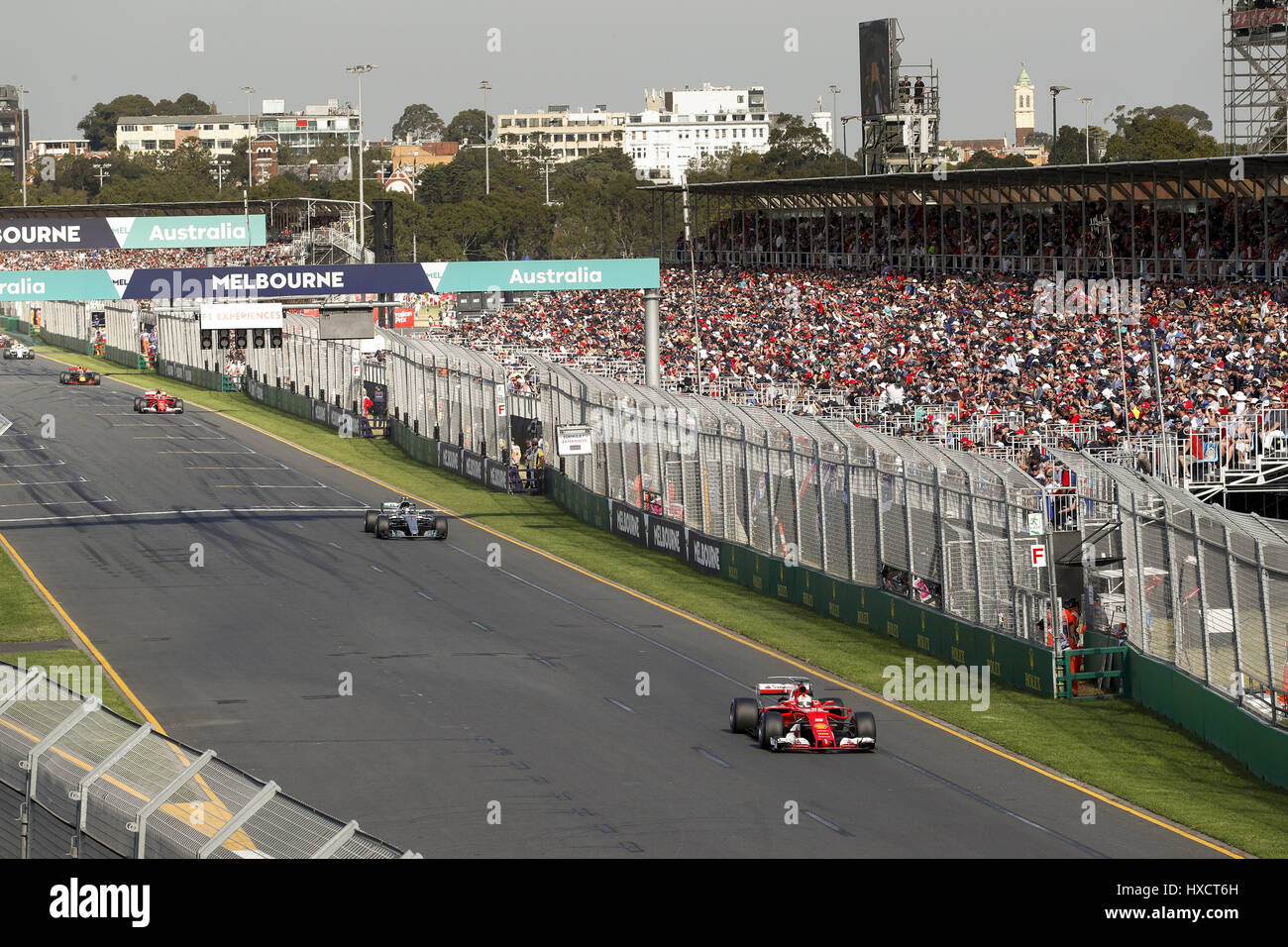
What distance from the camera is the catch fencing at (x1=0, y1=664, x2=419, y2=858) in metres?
10.1

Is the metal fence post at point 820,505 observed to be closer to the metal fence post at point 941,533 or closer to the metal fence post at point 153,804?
the metal fence post at point 941,533

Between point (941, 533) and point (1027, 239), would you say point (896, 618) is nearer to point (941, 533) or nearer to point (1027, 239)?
point (941, 533)

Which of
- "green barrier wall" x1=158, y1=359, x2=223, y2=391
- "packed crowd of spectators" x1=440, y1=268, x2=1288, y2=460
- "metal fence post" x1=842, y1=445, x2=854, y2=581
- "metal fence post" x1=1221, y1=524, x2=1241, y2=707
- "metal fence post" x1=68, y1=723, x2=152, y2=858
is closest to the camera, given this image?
"metal fence post" x1=68, y1=723, x2=152, y2=858

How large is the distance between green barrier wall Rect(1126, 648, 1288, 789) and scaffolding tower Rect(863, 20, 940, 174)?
4936cm

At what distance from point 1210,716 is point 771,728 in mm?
5792

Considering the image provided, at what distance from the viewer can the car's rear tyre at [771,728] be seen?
22.4 metres

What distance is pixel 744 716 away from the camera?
23.5 metres

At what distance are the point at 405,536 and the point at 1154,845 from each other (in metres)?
26.9

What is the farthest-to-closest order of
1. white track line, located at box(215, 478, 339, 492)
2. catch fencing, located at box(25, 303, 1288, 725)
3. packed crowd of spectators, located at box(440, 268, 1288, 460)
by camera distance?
white track line, located at box(215, 478, 339, 492)
packed crowd of spectators, located at box(440, 268, 1288, 460)
catch fencing, located at box(25, 303, 1288, 725)

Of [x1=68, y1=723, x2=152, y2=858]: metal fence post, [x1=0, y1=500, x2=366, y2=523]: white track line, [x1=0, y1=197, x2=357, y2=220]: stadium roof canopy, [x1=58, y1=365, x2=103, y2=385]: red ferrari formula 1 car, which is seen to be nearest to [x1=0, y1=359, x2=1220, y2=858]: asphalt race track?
[x1=0, y1=500, x2=366, y2=523]: white track line

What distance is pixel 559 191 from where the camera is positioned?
139750 mm

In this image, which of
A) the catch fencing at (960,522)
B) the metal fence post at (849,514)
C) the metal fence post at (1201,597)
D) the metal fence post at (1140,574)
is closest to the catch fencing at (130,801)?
the catch fencing at (960,522)

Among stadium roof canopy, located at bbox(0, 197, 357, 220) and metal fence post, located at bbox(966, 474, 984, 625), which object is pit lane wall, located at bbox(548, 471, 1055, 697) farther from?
stadium roof canopy, located at bbox(0, 197, 357, 220)

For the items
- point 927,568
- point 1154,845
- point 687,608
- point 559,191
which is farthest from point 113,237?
point 559,191
